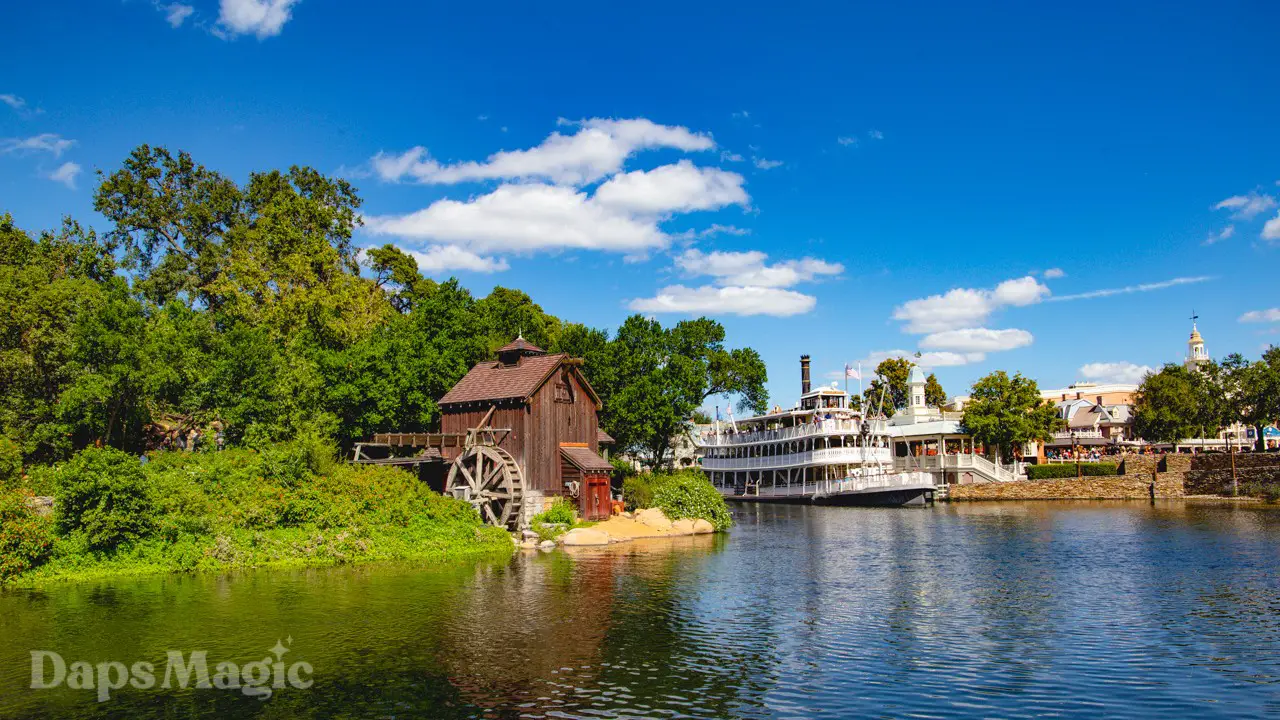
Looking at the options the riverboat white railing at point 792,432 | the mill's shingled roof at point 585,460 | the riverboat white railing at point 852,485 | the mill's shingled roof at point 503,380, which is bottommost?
the riverboat white railing at point 852,485

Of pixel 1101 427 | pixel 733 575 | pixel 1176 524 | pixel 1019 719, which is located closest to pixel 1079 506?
pixel 1176 524

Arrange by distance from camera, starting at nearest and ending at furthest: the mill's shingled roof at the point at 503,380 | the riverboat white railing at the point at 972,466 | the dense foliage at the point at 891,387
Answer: the mill's shingled roof at the point at 503,380 → the riverboat white railing at the point at 972,466 → the dense foliage at the point at 891,387

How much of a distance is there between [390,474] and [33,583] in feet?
43.2

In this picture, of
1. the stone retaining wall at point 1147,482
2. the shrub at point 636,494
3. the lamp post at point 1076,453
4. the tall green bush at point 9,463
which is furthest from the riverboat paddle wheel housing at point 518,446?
the lamp post at point 1076,453

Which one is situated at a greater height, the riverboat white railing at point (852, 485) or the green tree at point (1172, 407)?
the green tree at point (1172, 407)

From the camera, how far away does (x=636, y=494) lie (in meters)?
46.9

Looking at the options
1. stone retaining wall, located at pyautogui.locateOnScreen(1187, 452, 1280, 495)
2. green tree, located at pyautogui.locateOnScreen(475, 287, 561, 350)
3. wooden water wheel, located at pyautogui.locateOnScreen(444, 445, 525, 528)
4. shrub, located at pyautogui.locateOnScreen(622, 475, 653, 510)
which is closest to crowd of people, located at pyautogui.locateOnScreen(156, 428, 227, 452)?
wooden water wheel, located at pyautogui.locateOnScreen(444, 445, 525, 528)

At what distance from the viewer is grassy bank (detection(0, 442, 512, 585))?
26.5 m

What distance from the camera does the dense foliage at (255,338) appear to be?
39094 mm

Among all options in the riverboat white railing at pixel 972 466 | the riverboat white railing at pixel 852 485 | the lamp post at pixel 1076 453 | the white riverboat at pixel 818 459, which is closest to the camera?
the riverboat white railing at pixel 852 485

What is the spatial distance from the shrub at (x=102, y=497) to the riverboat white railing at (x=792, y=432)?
1981 inches

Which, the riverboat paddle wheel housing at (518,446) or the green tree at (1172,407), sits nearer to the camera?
the riverboat paddle wheel housing at (518,446)

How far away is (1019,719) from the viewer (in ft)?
44.6

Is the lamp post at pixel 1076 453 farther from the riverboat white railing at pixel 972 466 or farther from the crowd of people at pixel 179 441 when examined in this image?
the crowd of people at pixel 179 441
